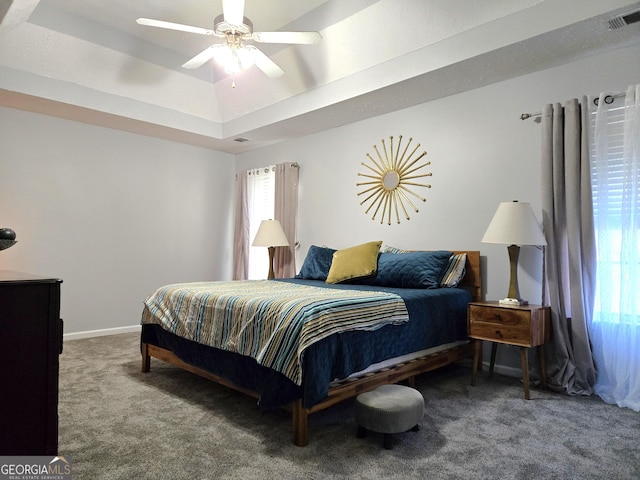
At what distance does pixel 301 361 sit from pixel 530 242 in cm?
186

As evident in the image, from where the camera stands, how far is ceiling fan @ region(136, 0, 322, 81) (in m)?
2.77

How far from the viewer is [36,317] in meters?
1.55

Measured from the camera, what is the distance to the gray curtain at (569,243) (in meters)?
2.91

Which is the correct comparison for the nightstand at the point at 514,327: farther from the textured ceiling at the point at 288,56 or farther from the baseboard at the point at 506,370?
the textured ceiling at the point at 288,56

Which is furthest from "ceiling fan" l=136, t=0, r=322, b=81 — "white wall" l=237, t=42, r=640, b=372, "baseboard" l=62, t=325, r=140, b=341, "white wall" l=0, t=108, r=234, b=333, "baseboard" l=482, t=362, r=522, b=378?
"baseboard" l=62, t=325, r=140, b=341

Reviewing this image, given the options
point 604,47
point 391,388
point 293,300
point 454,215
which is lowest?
point 391,388

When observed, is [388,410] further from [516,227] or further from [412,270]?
[516,227]

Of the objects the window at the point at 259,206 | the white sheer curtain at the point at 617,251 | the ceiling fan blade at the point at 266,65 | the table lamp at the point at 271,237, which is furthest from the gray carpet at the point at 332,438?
the window at the point at 259,206

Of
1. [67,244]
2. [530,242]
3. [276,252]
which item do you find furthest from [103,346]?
[530,242]

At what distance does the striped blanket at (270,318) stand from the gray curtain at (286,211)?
2.17 meters

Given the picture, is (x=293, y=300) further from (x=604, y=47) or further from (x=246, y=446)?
(x=604, y=47)

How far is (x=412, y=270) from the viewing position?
11.3 ft

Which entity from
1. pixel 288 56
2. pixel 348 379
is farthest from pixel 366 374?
pixel 288 56

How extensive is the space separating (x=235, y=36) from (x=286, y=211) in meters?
2.54
